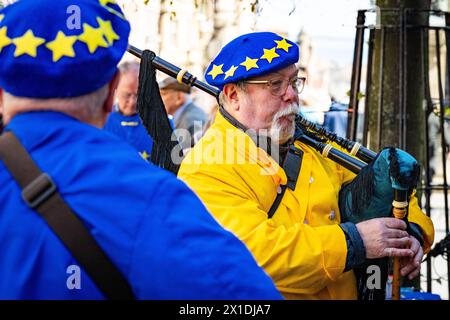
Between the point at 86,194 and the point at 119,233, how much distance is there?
11 cm

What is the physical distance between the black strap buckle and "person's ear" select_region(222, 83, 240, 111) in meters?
1.87

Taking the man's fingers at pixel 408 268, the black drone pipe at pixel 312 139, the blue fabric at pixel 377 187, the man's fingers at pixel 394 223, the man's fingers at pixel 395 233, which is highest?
the black drone pipe at pixel 312 139

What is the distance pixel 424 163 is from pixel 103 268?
4.27 m

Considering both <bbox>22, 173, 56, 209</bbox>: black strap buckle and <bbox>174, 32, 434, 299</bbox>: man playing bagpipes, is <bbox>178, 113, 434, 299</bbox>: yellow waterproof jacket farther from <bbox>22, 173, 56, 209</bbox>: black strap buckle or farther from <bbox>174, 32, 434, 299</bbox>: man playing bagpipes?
<bbox>22, 173, 56, 209</bbox>: black strap buckle

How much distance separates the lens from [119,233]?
1.55 metres

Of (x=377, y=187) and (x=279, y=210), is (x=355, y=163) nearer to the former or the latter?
(x=377, y=187)

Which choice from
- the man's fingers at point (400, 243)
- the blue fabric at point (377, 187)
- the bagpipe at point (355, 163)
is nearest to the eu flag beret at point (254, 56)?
the bagpipe at point (355, 163)

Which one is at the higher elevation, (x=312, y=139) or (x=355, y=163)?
(x=312, y=139)

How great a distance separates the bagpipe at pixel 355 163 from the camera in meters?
3.03

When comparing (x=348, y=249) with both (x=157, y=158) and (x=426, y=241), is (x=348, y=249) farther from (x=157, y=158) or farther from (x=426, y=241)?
(x=157, y=158)

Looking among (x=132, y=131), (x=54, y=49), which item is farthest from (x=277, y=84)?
(x=132, y=131)

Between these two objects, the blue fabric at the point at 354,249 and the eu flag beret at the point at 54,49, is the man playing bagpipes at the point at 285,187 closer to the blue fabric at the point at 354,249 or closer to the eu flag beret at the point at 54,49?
the blue fabric at the point at 354,249

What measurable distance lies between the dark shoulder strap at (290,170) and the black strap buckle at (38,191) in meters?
1.66

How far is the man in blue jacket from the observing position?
1.56 metres
